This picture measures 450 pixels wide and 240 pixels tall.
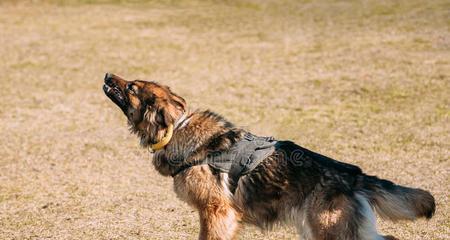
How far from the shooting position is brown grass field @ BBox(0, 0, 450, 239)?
31.5 ft

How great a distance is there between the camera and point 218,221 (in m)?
6.48

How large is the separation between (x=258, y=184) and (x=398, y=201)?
1.36m

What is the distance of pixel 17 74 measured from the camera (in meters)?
19.1

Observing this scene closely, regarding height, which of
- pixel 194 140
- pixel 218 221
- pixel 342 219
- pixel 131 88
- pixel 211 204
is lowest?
pixel 218 221

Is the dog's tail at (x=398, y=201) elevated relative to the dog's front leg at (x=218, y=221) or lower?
elevated

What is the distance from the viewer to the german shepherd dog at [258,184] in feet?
19.8

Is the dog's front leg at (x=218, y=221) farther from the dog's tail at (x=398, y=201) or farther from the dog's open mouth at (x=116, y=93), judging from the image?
the dog's open mouth at (x=116, y=93)

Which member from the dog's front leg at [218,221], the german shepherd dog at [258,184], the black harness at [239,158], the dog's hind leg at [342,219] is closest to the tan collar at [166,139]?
the german shepherd dog at [258,184]

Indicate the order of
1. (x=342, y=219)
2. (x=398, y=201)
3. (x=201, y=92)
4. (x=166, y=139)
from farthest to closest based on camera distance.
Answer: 1. (x=201, y=92)
2. (x=166, y=139)
3. (x=398, y=201)
4. (x=342, y=219)

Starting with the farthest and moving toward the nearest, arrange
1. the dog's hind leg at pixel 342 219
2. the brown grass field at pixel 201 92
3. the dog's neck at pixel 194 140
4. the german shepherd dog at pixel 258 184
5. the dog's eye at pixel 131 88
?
the brown grass field at pixel 201 92 < the dog's eye at pixel 131 88 < the dog's neck at pixel 194 140 < the german shepherd dog at pixel 258 184 < the dog's hind leg at pixel 342 219

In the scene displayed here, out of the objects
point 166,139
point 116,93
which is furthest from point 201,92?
point 166,139

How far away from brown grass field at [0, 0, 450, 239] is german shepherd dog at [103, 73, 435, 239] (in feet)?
3.98

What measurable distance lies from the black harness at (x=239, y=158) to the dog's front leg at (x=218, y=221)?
22 cm

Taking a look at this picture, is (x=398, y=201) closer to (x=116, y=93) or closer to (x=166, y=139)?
(x=166, y=139)
